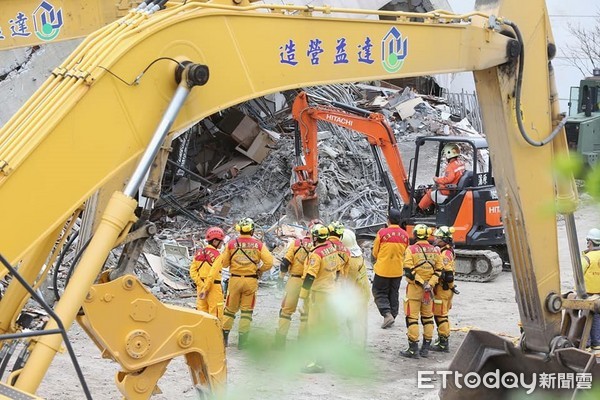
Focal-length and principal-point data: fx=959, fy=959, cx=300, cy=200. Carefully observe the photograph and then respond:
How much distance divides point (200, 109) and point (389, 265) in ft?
27.5

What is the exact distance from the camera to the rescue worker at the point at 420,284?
12438 mm

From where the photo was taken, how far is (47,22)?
9.38 meters

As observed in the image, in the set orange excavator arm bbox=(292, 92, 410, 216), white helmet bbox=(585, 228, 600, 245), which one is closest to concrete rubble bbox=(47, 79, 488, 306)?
orange excavator arm bbox=(292, 92, 410, 216)

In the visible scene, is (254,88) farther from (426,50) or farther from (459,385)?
(459,385)

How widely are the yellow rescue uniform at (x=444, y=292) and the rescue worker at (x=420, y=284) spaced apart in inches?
4.9

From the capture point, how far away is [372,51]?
6.64 meters

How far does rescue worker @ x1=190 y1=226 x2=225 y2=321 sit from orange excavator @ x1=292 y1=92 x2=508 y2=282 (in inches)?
231

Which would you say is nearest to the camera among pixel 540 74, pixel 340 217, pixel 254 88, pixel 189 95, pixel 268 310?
pixel 189 95

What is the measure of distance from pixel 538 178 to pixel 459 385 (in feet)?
7.17

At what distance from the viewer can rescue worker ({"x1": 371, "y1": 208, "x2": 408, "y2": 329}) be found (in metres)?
13.5

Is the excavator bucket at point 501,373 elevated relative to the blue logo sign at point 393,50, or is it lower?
lower

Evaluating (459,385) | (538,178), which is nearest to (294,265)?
(459,385)

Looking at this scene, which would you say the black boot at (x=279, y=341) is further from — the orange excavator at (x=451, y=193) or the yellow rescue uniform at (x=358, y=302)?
the orange excavator at (x=451, y=193)

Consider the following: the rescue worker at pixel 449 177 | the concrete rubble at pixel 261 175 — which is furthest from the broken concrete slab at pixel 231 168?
the rescue worker at pixel 449 177
